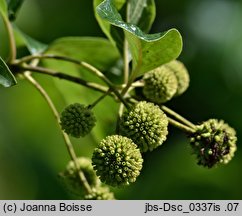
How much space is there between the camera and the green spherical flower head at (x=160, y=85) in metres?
2.46

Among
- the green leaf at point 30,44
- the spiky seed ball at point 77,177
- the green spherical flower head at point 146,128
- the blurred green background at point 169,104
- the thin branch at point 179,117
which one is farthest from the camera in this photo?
the blurred green background at point 169,104

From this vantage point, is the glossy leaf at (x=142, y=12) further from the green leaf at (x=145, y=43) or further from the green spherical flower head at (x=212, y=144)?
the green spherical flower head at (x=212, y=144)

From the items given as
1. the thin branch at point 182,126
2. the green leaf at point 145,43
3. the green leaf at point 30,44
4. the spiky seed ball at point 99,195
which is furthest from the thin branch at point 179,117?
the green leaf at point 30,44

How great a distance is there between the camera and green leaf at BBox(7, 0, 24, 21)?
2.63 meters

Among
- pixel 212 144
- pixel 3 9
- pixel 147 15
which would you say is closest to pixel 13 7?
pixel 3 9

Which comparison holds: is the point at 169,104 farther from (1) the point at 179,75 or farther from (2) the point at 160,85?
(2) the point at 160,85

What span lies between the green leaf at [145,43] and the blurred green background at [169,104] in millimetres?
1642

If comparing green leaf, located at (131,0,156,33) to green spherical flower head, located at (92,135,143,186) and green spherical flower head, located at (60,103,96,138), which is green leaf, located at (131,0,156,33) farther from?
green spherical flower head, located at (92,135,143,186)

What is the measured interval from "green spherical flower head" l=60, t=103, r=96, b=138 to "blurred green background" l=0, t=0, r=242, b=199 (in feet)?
5.18

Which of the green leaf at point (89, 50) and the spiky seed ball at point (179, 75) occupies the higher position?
the spiky seed ball at point (179, 75)

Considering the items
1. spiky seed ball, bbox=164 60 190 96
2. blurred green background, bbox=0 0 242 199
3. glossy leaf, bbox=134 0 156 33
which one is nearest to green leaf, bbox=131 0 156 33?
glossy leaf, bbox=134 0 156 33

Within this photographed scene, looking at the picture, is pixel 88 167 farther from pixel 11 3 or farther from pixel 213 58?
pixel 213 58

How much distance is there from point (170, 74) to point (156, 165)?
186 centimetres

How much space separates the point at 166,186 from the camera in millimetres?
4258
